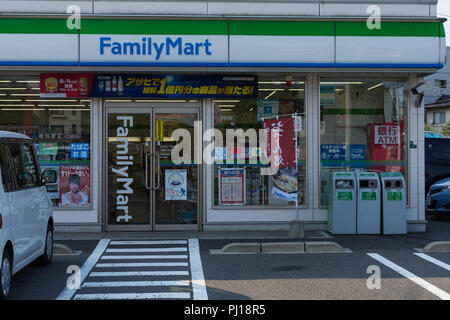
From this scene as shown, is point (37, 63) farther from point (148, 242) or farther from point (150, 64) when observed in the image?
point (148, 242)

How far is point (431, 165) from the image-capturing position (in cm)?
1705

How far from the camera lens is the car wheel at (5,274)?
20.4 feet

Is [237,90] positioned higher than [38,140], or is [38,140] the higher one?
[237,90]

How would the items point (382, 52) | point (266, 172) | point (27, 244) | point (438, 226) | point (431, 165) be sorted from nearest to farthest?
point (27, 244) < point (382, 52) < point (266, 172) < point (438, 226) < point (431, 165)

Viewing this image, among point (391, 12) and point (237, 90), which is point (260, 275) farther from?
point (391, 12)

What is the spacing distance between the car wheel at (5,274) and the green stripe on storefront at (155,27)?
18.8 ft

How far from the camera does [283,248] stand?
9688mm

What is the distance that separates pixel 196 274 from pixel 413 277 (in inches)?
118

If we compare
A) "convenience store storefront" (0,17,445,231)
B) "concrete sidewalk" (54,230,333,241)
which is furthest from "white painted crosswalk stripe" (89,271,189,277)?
"convenience store storefront" (0,17,445,231)

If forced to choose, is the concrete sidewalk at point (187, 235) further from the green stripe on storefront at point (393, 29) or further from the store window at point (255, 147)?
the green stripe on storefront at point (393, 29)

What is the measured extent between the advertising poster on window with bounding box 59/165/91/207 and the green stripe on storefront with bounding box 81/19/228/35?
2866 millimetres

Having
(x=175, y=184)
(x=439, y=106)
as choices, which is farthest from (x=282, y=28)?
(x=439, y=106)

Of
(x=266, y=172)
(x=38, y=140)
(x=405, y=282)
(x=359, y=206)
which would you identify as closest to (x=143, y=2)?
(x=38, y=140)

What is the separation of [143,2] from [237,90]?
2.64 metres
